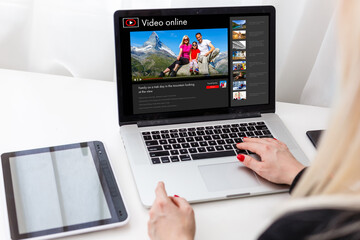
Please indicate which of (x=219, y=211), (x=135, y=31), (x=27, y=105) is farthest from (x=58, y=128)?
(x=219, y=211)

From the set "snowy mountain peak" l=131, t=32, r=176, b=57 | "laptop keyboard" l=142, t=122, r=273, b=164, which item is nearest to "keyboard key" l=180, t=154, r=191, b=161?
"laptop keyboard" l=142, t=122, r=273, b=164

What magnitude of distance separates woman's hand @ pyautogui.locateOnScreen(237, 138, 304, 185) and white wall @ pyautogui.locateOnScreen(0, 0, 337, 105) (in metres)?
0.45

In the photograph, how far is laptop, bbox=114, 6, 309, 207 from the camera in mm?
964

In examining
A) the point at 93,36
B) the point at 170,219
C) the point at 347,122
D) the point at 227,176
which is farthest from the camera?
the point at 93,36

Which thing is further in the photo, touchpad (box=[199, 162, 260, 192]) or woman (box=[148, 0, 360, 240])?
touchpad (box=[199, 162, 260, 192])

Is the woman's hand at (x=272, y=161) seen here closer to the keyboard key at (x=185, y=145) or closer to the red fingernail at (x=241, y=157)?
the red fingernail at (x=241, y=157)

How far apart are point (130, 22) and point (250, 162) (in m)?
0.38

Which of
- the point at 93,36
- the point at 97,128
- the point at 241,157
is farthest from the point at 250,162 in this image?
the point at 93,36

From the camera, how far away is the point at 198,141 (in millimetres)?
993

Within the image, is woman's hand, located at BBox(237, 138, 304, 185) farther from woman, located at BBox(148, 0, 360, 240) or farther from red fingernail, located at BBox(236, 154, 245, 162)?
woman, located at BBox(148, 0, 360, 240)

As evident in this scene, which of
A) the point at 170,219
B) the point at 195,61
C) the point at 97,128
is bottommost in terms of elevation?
the point at 170,219

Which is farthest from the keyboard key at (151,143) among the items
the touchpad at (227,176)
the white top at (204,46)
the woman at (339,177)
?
the woman at (339,177)

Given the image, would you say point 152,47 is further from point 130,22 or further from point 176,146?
point 176,146

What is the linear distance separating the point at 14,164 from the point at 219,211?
1.30 feet
